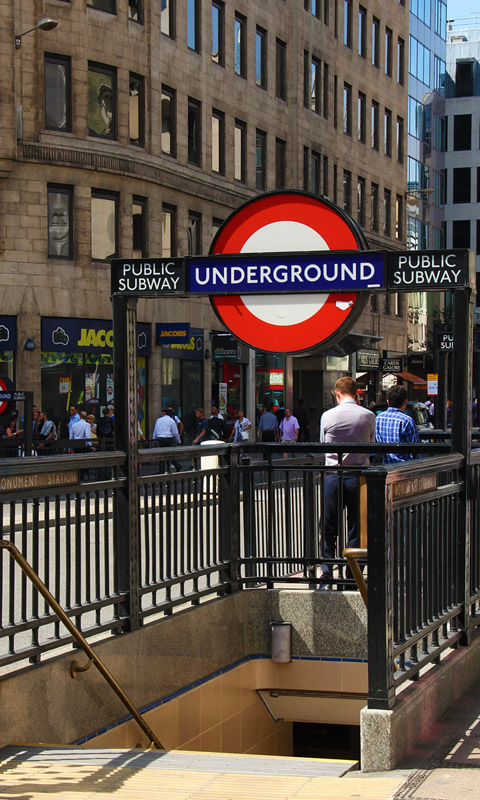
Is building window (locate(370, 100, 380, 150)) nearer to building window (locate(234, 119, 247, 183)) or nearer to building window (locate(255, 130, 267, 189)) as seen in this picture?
building window (locate(255, 130, 267, 189))

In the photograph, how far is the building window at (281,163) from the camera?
153 ft

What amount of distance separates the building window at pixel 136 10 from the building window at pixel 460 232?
52.1 meters

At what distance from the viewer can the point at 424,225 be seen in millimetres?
69062

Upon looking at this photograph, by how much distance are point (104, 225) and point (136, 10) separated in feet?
21.9

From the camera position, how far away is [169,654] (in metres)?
8.16

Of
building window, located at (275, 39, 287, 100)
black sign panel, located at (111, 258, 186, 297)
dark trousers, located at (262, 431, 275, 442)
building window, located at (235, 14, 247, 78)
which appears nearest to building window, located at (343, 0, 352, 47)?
building window, located at (275, 39, 287, 100)

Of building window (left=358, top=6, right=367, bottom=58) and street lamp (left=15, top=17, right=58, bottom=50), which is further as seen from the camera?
building window (left=358, top=6, right=367, bottom=58)

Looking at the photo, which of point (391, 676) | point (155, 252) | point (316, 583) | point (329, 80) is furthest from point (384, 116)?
point (391, 676)

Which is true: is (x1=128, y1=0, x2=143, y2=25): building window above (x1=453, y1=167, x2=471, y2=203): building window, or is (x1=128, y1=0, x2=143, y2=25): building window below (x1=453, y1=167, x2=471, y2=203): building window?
below

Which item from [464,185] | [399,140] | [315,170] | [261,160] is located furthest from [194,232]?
[464,185]

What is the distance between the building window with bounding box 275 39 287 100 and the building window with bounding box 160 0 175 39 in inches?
351

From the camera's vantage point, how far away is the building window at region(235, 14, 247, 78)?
1676 inches

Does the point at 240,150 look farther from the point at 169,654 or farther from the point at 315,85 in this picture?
the point at 169,654

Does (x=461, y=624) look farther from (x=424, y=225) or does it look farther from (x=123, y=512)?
(x=424, y=225)
